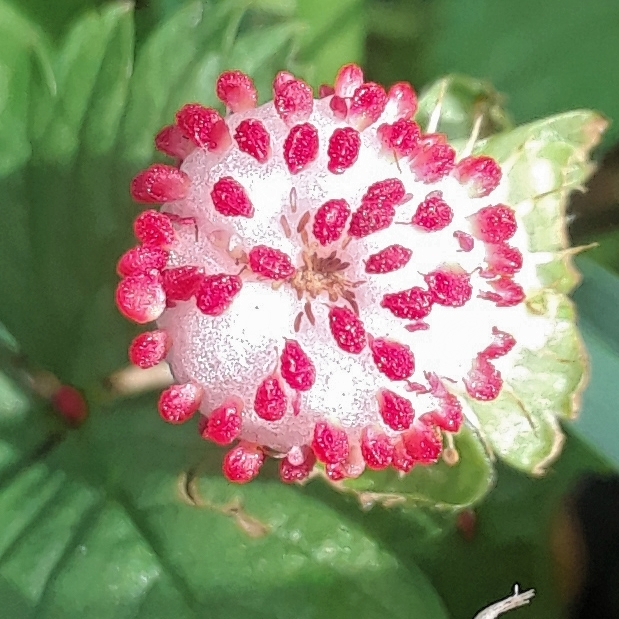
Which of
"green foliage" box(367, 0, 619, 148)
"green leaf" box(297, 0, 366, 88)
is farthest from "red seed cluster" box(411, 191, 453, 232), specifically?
"green foliage" box(367, 0, 619, 148)

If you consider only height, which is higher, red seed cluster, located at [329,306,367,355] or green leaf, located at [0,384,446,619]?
red seed cluster, located at [329,306,367,355]

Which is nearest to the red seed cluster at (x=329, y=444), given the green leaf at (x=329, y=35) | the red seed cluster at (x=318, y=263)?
the red seed cluster at (x=318, y=263)

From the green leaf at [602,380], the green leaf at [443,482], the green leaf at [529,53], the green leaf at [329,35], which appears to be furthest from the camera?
the green leaf at [529,53]

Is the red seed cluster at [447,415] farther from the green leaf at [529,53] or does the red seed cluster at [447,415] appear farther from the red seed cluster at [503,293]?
the green leaf at [529,53]

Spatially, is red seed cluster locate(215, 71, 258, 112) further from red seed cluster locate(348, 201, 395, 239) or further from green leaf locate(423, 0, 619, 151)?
green leaf locate(423, 0, 619, 151)

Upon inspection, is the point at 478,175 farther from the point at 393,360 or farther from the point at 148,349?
the point at 148,349

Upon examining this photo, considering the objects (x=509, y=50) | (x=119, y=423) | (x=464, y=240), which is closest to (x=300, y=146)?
(x=464, y=240)
